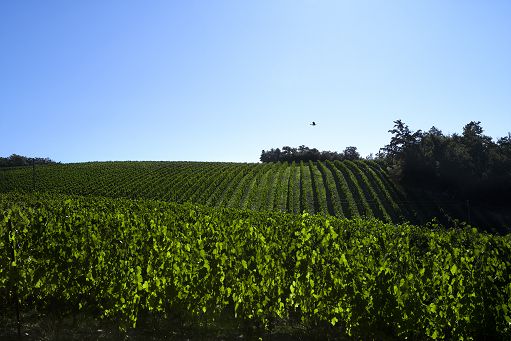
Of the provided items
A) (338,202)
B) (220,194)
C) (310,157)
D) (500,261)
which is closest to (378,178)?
(338,202)

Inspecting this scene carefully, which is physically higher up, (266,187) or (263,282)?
(266,187)

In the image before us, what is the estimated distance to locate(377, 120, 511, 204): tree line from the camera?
48031mm

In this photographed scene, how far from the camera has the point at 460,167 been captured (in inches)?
1954

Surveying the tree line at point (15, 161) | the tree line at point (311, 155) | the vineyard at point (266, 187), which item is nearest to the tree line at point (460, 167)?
the vineyard at point (266, 187)

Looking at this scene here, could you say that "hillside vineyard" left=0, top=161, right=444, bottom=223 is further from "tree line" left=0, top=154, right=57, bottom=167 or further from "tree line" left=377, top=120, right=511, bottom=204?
"tree line" left=0, top=154, right=57, bottom=167

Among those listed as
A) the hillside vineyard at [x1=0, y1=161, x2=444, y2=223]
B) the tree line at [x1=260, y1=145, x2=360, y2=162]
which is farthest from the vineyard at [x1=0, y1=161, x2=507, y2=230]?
the tree line at [x1=260, y1=145, x2=360, y2=162]

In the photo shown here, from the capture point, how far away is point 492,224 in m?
42.5

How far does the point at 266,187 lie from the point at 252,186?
5.84ft

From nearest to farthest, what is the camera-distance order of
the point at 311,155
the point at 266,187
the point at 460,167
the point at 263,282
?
the point at 263,282 < the point at 460,167 < the point at 266,187 < the point at 311,155

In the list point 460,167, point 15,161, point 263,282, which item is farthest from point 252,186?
point 15,161

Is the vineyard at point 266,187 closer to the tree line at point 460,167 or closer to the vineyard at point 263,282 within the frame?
the tree line at point 460,167

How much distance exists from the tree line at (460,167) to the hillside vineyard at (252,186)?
12.3 feet

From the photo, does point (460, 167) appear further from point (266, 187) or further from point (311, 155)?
point (311, 155)

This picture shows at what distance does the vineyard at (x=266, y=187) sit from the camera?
4328 centimetres
